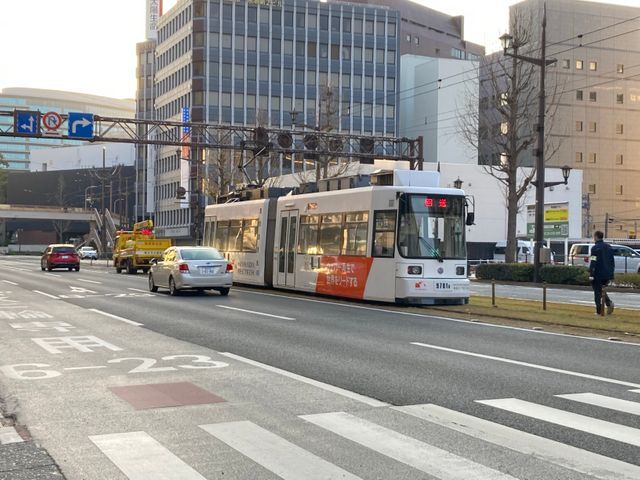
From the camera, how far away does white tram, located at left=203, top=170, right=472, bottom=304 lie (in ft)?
63.6

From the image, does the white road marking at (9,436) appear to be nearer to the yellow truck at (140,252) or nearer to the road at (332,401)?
the road at (332,401)

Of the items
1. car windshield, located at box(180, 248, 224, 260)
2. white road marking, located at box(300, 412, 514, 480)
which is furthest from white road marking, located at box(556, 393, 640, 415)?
car windshield, located at box(180, 248, 224, 260)

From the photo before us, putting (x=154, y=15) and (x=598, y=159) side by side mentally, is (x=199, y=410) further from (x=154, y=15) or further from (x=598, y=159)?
(x=154, y=15)

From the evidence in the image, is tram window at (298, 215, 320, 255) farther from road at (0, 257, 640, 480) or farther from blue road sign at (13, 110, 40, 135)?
blue road sign at (13, 110, 40, 135)

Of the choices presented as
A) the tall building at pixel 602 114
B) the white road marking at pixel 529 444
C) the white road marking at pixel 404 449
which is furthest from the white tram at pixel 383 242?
the tall building at pixel 602 114

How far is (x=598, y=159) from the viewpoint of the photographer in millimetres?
94938

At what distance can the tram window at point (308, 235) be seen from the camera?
23.0 metres

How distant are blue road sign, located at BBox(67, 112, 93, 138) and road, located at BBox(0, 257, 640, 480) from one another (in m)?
22.9

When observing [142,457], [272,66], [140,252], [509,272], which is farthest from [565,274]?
[272,66]

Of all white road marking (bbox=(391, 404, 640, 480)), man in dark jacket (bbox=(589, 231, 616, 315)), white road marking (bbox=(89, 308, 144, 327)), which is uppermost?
man in dark jacket (bbox=(589, 231, 616, 315))

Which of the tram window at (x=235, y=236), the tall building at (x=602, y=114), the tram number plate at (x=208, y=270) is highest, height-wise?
the tall building at (x=602, y=114)

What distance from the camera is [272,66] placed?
92938 millimetres

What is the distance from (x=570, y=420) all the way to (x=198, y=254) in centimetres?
1812

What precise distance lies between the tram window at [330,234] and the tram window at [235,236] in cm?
630
